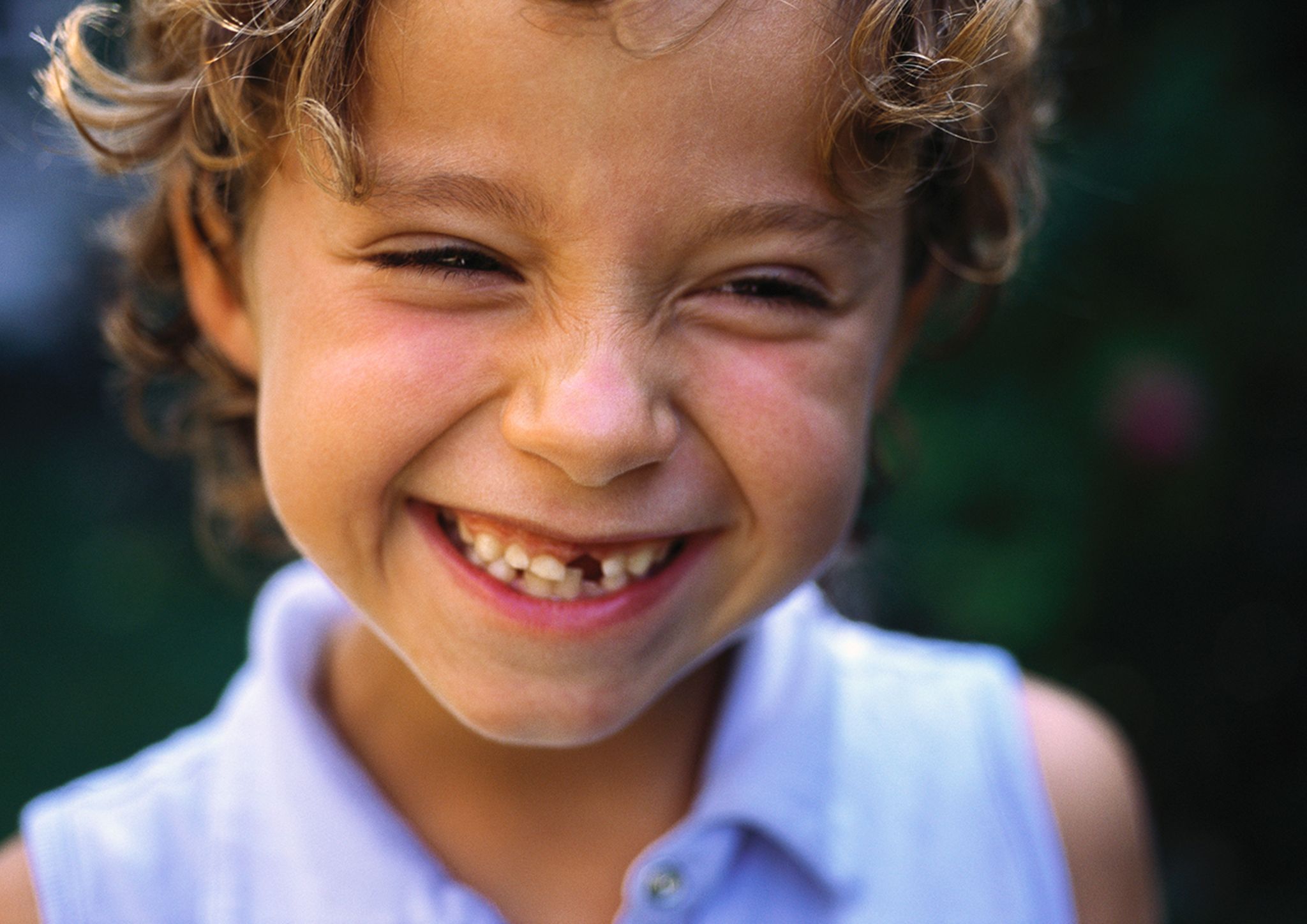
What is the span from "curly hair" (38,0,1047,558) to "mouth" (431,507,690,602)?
0.27 metres

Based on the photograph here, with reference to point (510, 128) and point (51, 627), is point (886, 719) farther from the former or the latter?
point (51, 627)

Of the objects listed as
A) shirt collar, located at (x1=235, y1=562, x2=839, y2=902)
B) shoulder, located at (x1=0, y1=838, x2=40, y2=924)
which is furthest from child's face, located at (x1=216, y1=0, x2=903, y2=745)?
shoulder, located at (x1=0, y1=838, x2=40, y2=924)

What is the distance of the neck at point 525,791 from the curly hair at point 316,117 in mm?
394

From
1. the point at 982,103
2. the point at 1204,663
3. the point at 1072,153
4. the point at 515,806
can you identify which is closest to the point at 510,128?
the point at 982,103

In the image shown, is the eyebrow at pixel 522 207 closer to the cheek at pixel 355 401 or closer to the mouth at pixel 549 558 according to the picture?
the cheek at pixel 355 401

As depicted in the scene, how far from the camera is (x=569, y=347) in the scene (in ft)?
2.98

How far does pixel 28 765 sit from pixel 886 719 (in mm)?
1716

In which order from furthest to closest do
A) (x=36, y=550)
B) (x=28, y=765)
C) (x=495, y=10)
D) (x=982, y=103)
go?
(x=36, y=550), (x=28, y=765), (x=982, y=103), (x=495, y=10)

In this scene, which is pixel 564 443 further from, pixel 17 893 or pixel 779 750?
pixel 17 893

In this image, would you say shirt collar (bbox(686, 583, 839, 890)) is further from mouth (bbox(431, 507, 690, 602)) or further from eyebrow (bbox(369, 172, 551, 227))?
eyebrow (bbox(369, 172, 551, 227))

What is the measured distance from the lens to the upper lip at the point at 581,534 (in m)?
0.96

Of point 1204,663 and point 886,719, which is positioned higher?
point 886,719

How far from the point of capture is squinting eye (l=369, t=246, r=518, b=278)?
94 centimetres

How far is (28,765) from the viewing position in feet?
7.69
